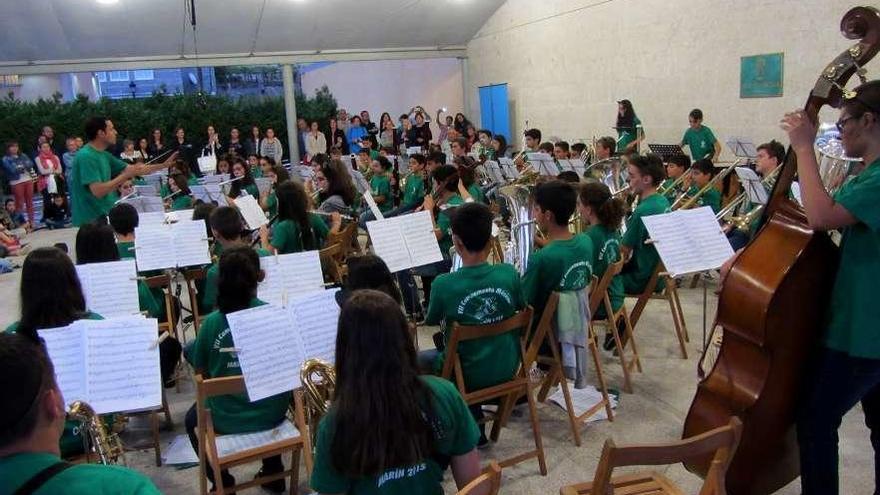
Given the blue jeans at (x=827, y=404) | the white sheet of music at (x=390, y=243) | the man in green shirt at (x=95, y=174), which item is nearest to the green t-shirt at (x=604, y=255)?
the white sheet of music at (x=390, y=243)

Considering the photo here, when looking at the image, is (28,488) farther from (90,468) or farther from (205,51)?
(205,51)

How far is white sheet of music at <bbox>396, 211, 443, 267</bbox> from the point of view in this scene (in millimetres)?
4129

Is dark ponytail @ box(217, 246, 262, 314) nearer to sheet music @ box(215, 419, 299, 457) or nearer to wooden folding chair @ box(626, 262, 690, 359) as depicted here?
sheet music @ box(215, 419, 299, 457)

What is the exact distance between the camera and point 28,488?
47.2 inches

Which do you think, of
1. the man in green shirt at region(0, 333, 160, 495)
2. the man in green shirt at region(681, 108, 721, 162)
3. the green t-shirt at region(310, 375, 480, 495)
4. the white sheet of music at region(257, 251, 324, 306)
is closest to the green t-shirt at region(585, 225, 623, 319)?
the white sheet of music at region(257, 251, 324, 306)

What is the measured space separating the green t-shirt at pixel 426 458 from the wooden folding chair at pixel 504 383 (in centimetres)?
95

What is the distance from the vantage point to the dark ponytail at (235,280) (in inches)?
109

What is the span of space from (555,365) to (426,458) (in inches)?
67.5

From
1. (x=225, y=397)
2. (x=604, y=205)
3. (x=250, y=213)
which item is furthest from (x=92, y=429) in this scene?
(x=250, y=213)

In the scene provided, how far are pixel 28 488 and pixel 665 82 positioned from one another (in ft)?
34.7

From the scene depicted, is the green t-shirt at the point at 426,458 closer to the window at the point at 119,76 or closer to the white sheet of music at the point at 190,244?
the white sheet of music at the point at 190,244

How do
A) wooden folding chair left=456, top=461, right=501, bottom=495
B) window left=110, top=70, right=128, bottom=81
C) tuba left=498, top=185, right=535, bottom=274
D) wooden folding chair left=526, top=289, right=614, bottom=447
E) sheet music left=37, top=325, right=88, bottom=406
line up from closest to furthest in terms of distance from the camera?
1. wooden folding chair left=456, top=461, right=501, bottom=495
2. sheet music left=37, top=325, right=88, bottom=406
3. wooden folding chair left=526, top=289, right=614, bottom=447
4. tuba left=498, top=185, right=535, bottom=274
5. window left=110, top=70, right=128, bottom=81

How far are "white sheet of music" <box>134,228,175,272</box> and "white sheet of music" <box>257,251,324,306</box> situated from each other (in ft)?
3.58

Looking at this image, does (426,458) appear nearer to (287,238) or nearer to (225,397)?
(225,397)
